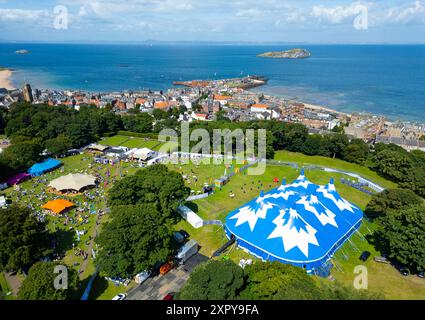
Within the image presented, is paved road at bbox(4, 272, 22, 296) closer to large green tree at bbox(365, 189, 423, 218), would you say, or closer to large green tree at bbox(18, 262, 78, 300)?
large green tree at bbox(18, 262, 78, 300)

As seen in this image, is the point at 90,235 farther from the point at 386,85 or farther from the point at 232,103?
the point at 386,85

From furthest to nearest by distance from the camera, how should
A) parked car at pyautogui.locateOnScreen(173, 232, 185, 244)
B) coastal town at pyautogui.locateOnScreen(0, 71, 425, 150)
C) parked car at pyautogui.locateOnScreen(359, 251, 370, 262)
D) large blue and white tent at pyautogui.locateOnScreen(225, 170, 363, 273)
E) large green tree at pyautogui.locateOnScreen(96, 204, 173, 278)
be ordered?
coastal town at pyautogui.locateOnScreen(0, 71, 425, 150) < parked car at pyautogui.locateOnScreen(173, 232, 185, 244) < parked car at pyautogui.locateOnScreen(359, 251, 370, 262) < large blue and white tent at pyautogui.locateOnScreen(225, 170, 363, 273) < large green tree at pyautogui.locateOnScreen(96, 204, 173, 278)

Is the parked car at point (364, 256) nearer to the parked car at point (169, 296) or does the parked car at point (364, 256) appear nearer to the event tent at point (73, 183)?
the parked car at point (169, 296)

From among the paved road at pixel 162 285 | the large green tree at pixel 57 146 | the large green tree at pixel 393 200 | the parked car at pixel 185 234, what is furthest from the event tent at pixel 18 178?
the large green tree at pixel 393 200

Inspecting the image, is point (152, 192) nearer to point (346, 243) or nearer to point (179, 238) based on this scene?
point (179, 238)

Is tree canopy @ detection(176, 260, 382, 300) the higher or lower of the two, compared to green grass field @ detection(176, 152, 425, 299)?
higher

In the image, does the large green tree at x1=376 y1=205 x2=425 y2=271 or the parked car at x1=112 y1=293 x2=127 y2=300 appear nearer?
the parked car at x1=112 y1=293 x2=127 y2=300

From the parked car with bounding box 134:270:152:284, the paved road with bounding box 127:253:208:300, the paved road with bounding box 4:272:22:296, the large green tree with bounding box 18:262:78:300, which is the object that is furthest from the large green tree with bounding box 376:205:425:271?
the paved road with bounding box 4:272:22:296

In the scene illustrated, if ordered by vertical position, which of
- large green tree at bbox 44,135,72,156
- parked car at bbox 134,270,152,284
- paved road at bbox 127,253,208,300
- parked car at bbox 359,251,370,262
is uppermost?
large green tree at bbox 44,135,72,156
